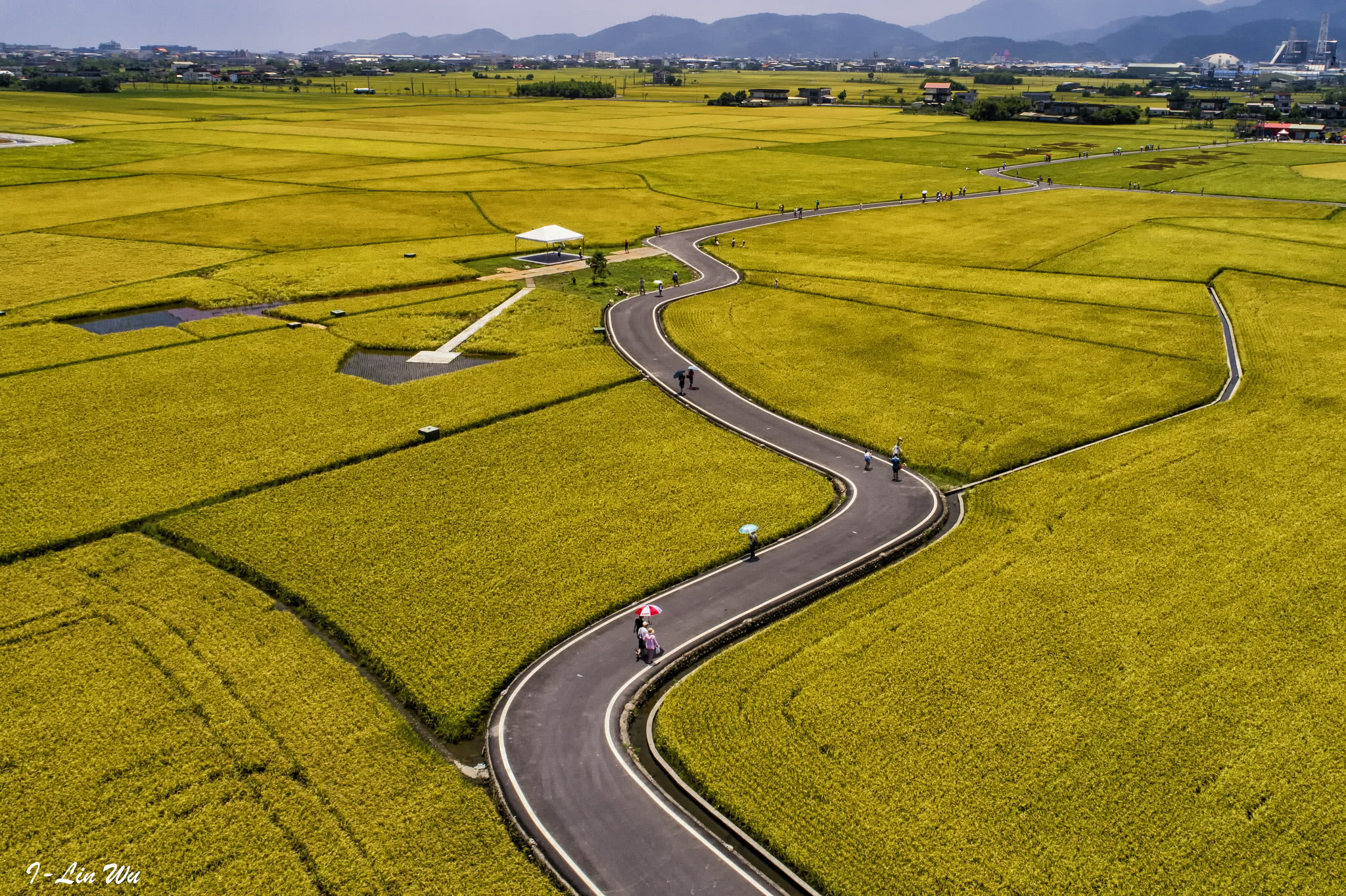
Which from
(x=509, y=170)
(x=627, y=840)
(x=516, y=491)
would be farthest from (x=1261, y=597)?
(x=509, y=170)

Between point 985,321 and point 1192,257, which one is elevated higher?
point 1192,257

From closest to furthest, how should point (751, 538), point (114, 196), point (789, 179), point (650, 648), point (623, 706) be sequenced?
point (623, 706), point (650, 648), point (751, 538), point (114, 196), point (789, 179)

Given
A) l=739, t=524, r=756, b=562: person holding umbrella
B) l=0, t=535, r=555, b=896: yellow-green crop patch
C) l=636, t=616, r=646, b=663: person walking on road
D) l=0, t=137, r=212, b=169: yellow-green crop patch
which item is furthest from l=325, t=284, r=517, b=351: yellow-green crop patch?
l=0, t=137, r=212, b=169: yellow-green crop patch

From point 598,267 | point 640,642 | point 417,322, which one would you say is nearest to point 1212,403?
point 640,642

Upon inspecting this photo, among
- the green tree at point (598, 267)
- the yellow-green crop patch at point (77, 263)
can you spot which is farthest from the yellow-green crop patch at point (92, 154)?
the green tree at point (598, 267)

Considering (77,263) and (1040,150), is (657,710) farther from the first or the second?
(1040,150)

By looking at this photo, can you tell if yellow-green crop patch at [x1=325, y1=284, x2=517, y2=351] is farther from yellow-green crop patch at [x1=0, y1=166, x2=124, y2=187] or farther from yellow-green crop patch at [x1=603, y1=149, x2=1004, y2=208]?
yellow-green crop patch at [x1=0, y1=166, x2=124, y2=187]

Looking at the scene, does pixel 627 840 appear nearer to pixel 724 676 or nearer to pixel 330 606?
pixel 724 676
